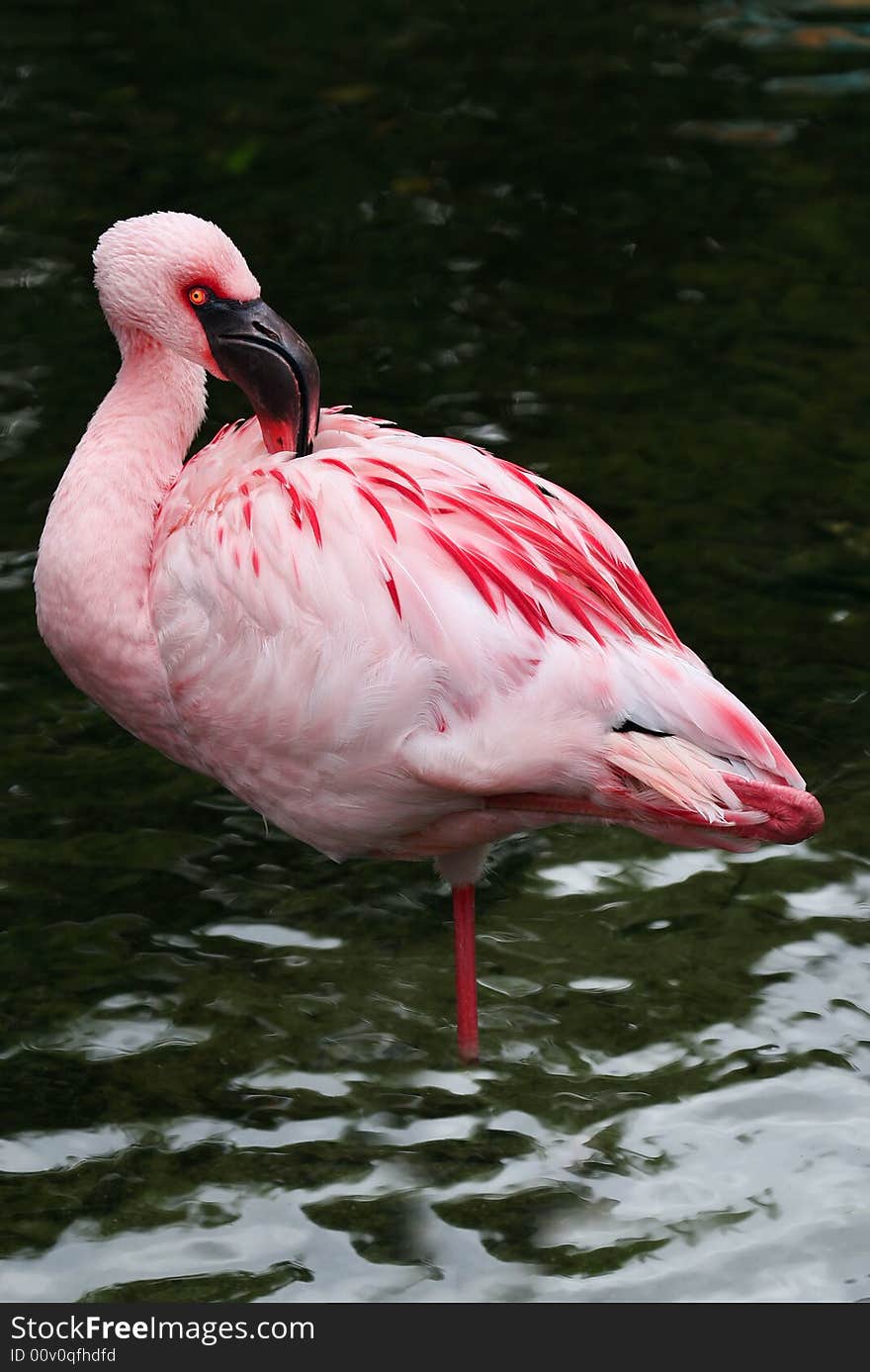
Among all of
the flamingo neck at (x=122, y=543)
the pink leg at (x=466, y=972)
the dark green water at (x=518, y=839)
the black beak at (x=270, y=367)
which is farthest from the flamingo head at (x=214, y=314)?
the dark green water at (x=518, y=839)

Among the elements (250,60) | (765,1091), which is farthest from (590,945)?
(250,60)

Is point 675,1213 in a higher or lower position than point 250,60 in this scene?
lower

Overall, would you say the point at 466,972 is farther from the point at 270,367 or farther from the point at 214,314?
the point at 214,314

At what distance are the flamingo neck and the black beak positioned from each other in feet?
0.71

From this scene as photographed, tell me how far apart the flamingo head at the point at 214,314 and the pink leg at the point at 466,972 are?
3.45 feet

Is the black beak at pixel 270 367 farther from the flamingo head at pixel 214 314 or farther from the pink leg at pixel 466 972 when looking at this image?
the pink leg at pixel 466 972

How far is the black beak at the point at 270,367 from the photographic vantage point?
4.13 meters

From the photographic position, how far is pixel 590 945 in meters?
4.80

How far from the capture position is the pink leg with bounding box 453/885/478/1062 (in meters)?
4.37

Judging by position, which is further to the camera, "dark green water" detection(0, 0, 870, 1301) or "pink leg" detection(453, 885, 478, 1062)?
"pink leg" detection(453, 885, 478, 1062)

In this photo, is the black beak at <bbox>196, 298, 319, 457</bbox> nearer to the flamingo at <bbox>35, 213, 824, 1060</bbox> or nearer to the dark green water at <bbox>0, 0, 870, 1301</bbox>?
the flamingo at <bbox>35, 213, 824, 1060</bbox>

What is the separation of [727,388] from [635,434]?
1.51ft

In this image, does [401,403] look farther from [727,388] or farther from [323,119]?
[323,119]

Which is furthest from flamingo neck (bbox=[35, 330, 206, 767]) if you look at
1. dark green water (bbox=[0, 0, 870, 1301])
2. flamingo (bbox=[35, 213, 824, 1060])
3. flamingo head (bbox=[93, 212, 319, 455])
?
dark green water (bbox=[0, 0, 870, 1301])
